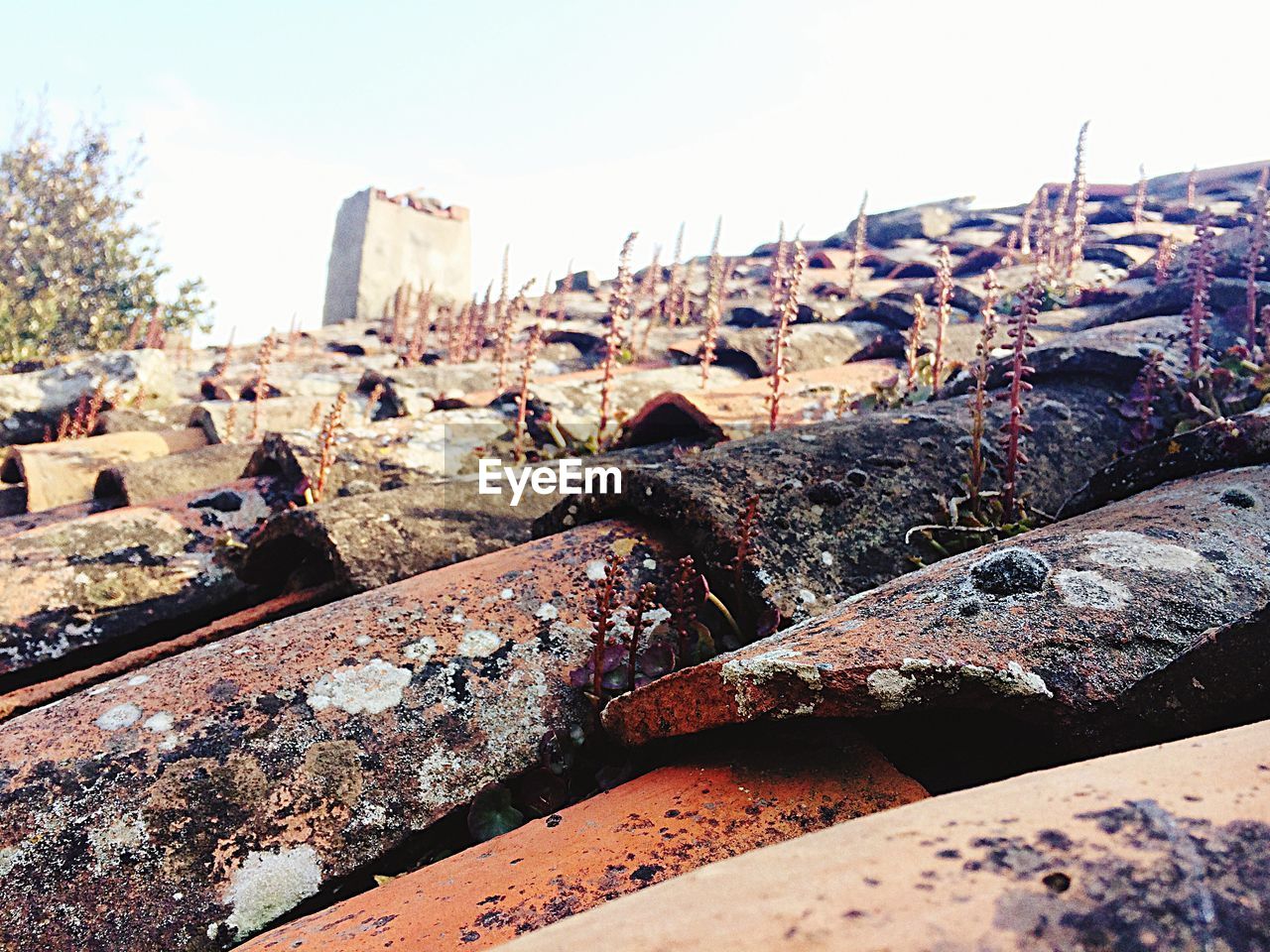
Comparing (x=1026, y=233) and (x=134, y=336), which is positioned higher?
(x=1026, y=233)

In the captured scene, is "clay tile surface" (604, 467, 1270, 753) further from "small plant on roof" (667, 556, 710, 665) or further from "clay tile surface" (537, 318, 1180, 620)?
"clay tile surface" (537, 318, 1180, 620)

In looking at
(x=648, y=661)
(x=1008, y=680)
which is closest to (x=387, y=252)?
(x=648, y=661)

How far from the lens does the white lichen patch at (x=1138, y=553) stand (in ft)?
4.89

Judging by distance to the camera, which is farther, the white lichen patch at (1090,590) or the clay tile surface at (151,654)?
the clay tile surface at (151,654)

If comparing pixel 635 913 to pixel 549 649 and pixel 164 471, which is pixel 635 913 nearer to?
pixel 549 649

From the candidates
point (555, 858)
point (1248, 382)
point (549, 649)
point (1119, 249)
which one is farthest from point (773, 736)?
point (1119, 249)

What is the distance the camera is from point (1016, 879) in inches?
24.1

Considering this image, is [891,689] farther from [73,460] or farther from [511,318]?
[73,460]

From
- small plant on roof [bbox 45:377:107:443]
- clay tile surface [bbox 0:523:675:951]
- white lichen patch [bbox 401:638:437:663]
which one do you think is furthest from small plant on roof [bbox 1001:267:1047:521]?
small plant on roof [bbox 45:377:107:443]

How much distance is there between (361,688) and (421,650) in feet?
0.55

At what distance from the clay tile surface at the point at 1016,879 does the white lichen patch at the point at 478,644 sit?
3.99ft

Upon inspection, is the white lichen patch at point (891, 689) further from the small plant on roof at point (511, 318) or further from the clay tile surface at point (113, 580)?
the small plant on roof at point (511, 318)

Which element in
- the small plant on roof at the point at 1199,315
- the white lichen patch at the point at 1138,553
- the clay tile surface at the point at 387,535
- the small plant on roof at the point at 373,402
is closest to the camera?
the white lichen patch at the point at 1138,553

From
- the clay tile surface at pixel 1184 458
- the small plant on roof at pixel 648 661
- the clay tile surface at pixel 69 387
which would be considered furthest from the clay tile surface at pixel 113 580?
the clay tile surface at pixel 69 387
